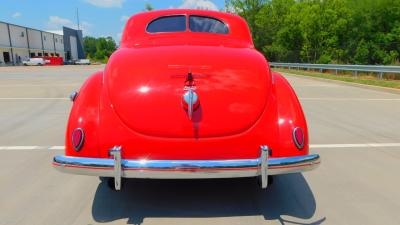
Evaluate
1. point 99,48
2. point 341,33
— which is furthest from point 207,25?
point 99,48

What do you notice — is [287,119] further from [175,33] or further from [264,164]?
[175,33]

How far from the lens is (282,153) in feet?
9.82

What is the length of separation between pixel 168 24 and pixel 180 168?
239 cm

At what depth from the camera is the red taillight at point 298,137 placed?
9.95ft

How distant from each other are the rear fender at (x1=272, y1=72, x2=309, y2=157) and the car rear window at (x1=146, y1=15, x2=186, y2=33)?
5.44 feet

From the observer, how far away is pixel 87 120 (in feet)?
10.1

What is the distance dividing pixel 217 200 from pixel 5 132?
4695 millimetres

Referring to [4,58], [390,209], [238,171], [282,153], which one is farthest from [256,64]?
[4,58]

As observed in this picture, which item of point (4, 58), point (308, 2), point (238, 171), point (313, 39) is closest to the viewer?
point (238, 171)

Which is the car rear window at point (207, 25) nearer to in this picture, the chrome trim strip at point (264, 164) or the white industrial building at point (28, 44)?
the chrome trim strip at point (264, 164)

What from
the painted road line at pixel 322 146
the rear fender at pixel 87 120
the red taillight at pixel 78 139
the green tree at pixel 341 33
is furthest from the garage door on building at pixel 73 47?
the red taillight at pixel 78 139

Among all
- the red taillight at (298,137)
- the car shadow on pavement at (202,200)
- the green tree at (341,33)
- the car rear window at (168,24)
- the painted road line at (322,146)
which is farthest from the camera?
the green tree at (341,33)

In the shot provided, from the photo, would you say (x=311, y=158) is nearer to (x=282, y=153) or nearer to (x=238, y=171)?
(x=282, y=153)

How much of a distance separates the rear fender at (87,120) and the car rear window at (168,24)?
1392 mm
